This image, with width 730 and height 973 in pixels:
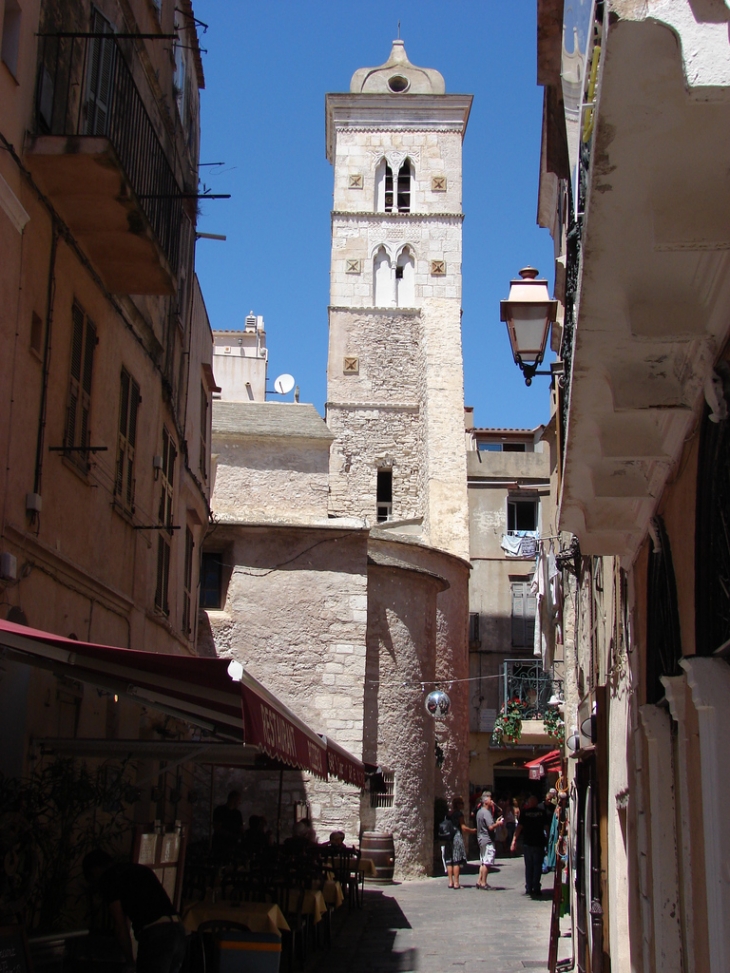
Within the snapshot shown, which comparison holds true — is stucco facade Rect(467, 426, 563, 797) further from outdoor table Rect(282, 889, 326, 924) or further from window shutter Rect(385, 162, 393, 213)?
outdoor table Rect(282, 889, 326, 924)

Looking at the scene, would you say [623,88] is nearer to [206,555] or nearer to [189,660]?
[189,660]

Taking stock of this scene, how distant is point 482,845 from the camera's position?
60.6 ft

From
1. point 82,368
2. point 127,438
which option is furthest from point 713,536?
point 127,438

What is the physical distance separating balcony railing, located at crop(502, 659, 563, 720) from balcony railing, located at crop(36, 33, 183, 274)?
1727 centimetres

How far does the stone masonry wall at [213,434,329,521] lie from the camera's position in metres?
23.5

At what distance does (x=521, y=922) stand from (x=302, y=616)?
24.1 ft

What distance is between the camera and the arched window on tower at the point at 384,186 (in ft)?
128


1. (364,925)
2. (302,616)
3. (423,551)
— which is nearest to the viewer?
(364,925)

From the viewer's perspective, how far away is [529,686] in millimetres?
31016

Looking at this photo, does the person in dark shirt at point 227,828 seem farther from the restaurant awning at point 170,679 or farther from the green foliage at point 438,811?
the green foliage at point 438,811

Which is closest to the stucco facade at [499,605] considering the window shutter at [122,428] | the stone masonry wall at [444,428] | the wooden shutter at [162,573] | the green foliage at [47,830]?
the stone masonry wall at [444,428]

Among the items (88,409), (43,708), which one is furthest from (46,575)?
A: (88,409)

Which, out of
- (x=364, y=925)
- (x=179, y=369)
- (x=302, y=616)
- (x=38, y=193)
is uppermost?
(x=179, y=369)

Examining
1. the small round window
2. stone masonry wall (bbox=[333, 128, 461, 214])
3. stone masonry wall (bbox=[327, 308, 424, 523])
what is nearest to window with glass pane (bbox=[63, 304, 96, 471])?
stone masonry wall (bbox=[327, 308, 424, 523])
